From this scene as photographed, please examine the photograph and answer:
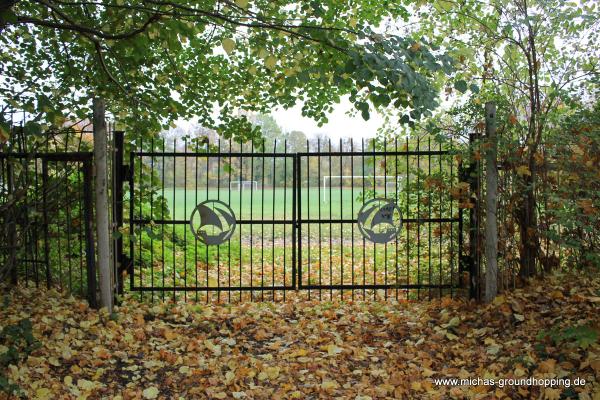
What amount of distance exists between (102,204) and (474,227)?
14.9ft

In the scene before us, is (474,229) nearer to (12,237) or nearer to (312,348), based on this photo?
(312,348)

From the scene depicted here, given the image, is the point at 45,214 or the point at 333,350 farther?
the point at 45,214

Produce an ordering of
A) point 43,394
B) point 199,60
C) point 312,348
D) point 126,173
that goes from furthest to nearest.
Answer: point 199,60 → point 126,173 → point 312,348 → point 43,394

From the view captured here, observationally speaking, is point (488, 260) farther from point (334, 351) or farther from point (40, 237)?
point (40, 237)

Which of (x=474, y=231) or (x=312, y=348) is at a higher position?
(x=474, y=231)

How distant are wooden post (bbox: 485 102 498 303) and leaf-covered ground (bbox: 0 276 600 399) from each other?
0.31 metres

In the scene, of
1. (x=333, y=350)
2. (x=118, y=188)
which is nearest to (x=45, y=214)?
(x=118, y=188)

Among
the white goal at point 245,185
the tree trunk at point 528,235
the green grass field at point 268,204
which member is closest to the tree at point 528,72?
the tree trunk at point 528,235

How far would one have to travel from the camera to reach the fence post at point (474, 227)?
6461 millimetres

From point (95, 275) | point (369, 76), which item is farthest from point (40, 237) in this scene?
point (369, 76)

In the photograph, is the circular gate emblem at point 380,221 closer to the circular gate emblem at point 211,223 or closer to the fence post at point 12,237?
the circular gate emblem at point 211,223

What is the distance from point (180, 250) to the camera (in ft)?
37.7

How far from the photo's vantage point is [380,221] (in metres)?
7.10

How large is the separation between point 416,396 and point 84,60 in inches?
263
